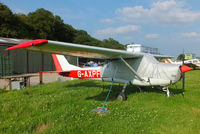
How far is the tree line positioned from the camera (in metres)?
31.9

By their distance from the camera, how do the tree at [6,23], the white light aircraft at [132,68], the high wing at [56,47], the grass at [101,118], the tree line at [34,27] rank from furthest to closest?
the tree line at [34,27] < the tree at [6,23] < the white light aircraft at [132,68] < the high wing at [56,47] < the grass at [101,118]

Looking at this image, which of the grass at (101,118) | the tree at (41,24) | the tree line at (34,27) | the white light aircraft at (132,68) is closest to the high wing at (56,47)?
the white light aircraft at (132,68)

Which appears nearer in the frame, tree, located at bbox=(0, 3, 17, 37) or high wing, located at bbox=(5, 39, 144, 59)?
high wing, located at bbox=(5, 39, 144, 59)

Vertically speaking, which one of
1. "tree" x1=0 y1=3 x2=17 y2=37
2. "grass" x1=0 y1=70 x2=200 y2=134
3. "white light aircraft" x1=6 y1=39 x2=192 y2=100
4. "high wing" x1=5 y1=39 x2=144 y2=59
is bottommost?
"grass" x1=0 y1=70 x2=200 y2=134

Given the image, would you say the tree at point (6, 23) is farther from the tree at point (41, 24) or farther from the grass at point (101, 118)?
the grass at point (101, 118)

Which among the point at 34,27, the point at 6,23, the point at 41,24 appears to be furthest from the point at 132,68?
the point at 41,24

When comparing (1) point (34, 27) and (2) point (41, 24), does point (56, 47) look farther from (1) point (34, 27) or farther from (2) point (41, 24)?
(2) point (41, 24)

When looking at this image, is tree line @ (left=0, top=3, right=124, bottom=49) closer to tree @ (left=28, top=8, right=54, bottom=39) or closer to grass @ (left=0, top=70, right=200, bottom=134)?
tree @ (left=28, top=8, right=54, bottom=39)

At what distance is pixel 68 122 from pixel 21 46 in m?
2.31

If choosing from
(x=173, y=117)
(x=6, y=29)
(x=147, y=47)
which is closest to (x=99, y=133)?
(x=173, y=117)

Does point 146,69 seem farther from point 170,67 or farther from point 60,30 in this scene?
point 60,30

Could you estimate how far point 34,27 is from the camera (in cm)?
4169

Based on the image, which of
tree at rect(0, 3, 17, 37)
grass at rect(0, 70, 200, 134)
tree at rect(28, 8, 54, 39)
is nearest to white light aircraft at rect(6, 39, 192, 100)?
grass at rect(0, 70, 200, 134)

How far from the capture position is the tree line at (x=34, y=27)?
3188 cm
